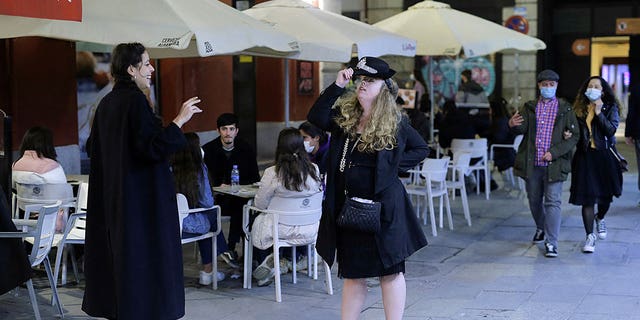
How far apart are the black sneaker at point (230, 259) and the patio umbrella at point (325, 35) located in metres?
2.09

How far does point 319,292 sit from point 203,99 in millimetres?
7446

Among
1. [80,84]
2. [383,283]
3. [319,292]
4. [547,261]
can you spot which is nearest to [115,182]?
[383,283]

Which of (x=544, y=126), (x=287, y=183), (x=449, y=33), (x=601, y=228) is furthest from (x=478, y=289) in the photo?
(x=449, y=33)

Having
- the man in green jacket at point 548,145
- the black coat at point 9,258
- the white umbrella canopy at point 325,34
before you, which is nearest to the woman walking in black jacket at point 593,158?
→ the man in green jacket at point 548,145

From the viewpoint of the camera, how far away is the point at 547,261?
8891mm

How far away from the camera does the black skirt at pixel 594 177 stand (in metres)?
9.30

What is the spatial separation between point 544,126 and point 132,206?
5.01 metres

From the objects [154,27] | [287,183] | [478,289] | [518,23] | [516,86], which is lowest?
[478,289]

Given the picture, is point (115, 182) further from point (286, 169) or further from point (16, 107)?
point (16, 107)

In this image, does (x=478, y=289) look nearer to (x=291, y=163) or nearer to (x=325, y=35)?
(x=291, y=163)

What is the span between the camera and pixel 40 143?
7.99 metres

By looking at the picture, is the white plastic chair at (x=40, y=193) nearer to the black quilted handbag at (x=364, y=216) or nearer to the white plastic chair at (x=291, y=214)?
the white plastic chair at (x=291, y=214)

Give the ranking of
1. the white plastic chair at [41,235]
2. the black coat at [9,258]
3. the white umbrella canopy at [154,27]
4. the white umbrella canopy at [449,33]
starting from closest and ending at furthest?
the black coat at [9,258] < the white plastic chair at [41,235] < the white umbrella canopy at [154,27] < the white umbrella canopy at [449,33]

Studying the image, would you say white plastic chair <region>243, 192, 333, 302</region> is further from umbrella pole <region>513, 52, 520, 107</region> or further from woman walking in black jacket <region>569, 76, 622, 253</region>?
umbrella pole <region>513, 52, 520, 107</region>
